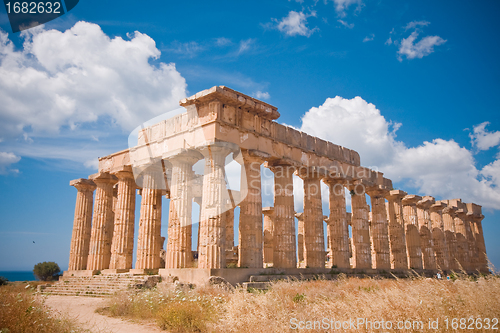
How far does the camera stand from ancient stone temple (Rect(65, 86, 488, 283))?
55.5 feet

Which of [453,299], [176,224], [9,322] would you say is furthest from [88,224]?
[453,299]

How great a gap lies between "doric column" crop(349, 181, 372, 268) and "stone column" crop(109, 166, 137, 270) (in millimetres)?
13679

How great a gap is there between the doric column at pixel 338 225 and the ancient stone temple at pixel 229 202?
6 cm

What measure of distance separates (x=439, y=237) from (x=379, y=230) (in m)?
9.49

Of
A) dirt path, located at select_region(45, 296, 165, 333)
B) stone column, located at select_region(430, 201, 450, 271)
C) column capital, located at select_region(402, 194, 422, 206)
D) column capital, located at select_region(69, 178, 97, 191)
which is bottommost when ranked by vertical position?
dirt path, located at select_region(45, 296, 165, 333)

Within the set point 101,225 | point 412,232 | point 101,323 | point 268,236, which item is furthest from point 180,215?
point 412,232

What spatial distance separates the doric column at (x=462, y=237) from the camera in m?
34.5

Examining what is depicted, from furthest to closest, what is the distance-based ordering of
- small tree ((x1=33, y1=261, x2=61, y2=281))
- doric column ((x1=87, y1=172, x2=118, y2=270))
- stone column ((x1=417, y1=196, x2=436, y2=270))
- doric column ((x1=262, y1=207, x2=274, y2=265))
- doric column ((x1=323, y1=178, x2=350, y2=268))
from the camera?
small tree ((x1=33, y1=261, x2=61, y2=281)), stone column ((x1=417, y1=196, x2=436, y2=270)), doric column ((x1=262, y1=207, x2=274, y2=265)), doric column ((x1=323, y1=178, x2=350, y2=268)), doric column ((x1=87, y1=172, x2=118, y2=270))

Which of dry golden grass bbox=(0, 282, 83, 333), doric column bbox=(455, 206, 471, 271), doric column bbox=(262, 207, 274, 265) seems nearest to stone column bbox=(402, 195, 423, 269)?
doric column bbox=(455, 206, 471, 271)

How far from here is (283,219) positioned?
764 inches

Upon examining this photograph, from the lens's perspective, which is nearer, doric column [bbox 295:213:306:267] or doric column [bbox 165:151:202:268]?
doric column [bbox 165:151:202:268]

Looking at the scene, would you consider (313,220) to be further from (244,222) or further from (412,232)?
(412,232)

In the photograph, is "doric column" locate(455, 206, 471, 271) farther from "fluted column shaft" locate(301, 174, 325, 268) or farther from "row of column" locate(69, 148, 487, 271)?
"fluted column shaft" locate(301, 174, 325, 268)

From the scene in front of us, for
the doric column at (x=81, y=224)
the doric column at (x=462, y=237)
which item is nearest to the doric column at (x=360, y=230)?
the doric column at (x=462, y=237)
